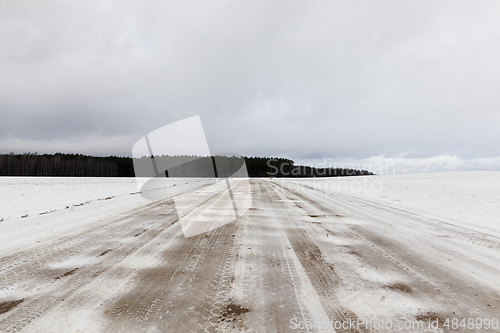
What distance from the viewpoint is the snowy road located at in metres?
2.40

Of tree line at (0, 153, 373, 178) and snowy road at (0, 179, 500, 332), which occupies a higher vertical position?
tree line at (0, 153, 373, 178)

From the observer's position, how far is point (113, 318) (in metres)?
2.40

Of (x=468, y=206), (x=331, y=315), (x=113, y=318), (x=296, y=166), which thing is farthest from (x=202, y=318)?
(x=296, y=166)

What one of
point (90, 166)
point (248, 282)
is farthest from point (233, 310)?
point (90, 166)

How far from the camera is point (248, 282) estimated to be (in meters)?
3.24

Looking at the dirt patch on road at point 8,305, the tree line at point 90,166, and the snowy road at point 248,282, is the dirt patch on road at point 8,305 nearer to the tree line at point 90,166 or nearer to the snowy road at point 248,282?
the snowy road at point 248,282

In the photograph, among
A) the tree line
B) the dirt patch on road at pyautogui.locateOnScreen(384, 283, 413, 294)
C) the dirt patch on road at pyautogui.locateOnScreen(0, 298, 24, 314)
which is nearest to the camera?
the dirt patch on road at pyautogui.locateOnScreen(0, 298, 24, 314)

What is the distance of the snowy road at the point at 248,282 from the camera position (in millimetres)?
2400

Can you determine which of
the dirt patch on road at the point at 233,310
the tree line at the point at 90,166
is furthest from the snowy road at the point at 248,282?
the tree line at the point at 90,166

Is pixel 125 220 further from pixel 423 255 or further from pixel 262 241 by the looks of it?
pixel 423 255

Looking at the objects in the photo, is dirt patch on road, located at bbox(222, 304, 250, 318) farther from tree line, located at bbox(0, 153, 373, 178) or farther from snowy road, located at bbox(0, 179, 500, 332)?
tree line, located at bbox(0, 153, 373, 178)

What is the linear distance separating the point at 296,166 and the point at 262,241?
12537cm

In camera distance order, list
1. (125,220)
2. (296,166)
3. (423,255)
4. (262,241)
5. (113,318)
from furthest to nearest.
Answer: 1. (296,166)
2. (125,220)
3. (262,241)
4. (423,255)
5. (113,318)

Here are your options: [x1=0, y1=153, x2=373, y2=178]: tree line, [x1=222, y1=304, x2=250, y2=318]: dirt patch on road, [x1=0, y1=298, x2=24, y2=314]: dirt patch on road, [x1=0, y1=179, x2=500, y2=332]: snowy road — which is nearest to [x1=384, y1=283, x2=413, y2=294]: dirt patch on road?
[x1=0, y1=179, x2=500, y2=332]: snowy road
